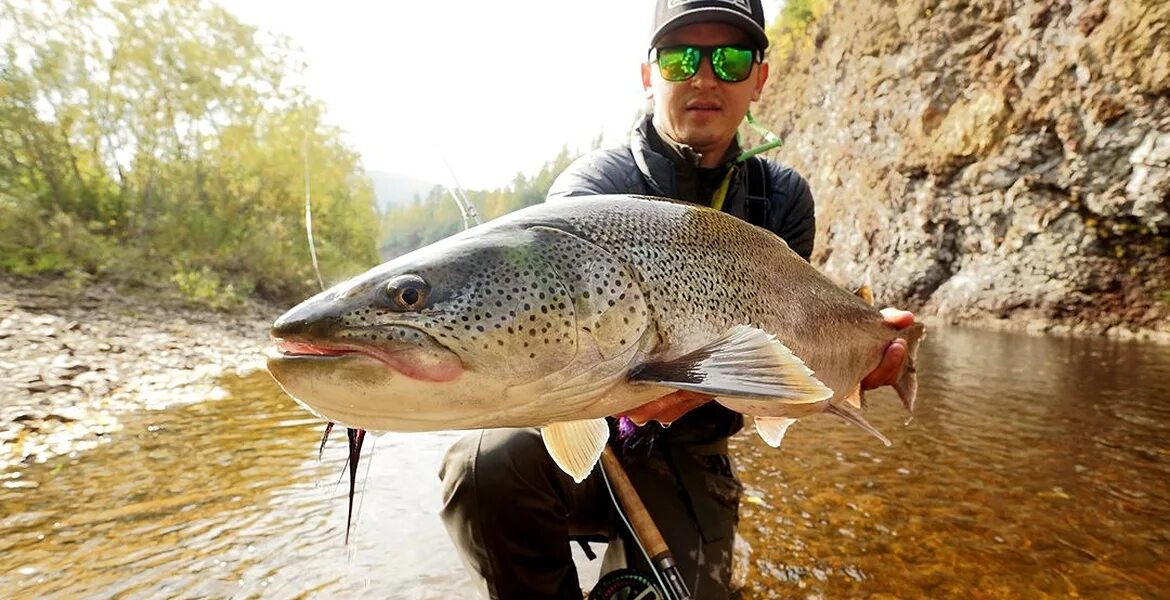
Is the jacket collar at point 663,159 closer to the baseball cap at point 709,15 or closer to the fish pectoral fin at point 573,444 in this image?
the baseball cap at point 709,15

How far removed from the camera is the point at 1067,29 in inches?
580

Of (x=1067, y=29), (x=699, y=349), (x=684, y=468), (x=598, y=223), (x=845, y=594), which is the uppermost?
(x=1067, y=29)

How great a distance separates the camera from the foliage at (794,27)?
2959 centimetres

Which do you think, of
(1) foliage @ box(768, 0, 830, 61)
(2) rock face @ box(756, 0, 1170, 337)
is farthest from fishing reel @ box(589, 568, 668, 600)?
(1) foliage @ box(768, 0, 830, 61)

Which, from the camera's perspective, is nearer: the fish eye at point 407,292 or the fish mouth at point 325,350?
the fish mouth at point 325,350

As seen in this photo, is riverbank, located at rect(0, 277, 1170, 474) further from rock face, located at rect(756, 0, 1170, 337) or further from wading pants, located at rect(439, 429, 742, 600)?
wading pants, located at rect(439, 429, 742, 600)

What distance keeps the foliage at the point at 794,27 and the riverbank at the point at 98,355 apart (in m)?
20.7

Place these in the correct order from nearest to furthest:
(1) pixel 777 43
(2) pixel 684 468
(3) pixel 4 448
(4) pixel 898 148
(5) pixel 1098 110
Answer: (2) pixel 684 468, (3) pixel 4 448, (5) pixel 1098 110, (4) pixel 898 148, (1) pixel 777 43

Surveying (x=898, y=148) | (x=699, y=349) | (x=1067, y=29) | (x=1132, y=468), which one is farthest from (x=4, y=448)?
(x=898, y=148)

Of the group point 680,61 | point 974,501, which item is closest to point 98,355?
point 680,61

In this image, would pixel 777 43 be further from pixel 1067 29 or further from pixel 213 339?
pixel 213 339

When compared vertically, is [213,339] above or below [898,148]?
below

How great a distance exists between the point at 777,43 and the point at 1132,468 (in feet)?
106

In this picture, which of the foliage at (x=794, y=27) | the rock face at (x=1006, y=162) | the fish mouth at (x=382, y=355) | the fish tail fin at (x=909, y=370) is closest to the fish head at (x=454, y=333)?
the fish mouth at (x=382, y=355)
